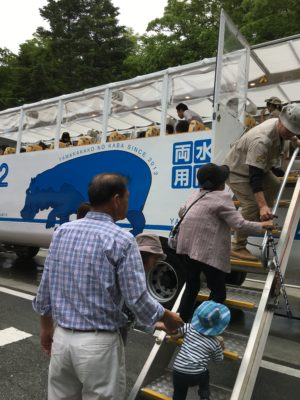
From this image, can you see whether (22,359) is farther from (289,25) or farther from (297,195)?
(289,25)

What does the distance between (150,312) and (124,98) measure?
5.42 metres

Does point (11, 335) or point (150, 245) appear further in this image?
point (11, 335)

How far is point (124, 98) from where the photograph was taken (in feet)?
22.7

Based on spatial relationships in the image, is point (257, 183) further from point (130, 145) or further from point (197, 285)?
point (130, 145)

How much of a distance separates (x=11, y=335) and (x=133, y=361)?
1.60 meters

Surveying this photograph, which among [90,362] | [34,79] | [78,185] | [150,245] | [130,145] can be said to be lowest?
[90,362]

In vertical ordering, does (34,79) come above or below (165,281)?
above

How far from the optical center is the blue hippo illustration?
6137mm

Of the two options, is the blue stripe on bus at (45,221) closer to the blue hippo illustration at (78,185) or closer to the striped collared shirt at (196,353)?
the blue hippo illustration at (78,185)

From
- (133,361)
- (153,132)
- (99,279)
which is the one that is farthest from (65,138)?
(99,279)

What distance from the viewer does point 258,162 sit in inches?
149

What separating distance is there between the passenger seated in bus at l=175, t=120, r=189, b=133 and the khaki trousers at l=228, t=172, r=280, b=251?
68.3 inches

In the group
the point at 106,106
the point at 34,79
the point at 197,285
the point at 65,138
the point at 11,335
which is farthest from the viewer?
the point at 34,79

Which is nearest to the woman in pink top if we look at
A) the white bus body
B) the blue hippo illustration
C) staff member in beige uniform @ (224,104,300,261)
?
staff member in beige uniform @ (224,104,300,261)
